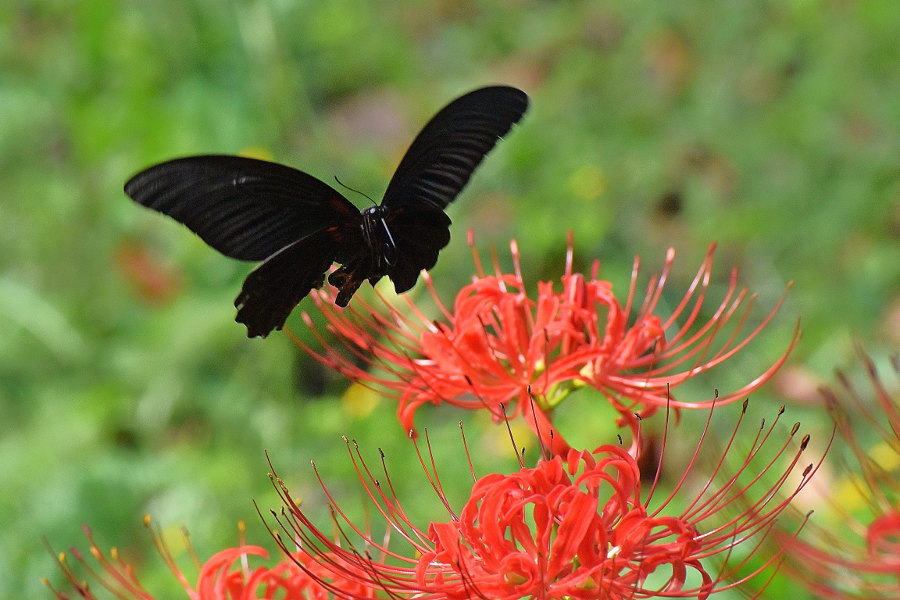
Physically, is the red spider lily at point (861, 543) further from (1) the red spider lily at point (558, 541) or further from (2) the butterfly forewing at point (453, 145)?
(2) the butterfly forewing at point (453, 145)

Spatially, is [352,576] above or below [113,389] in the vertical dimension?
below

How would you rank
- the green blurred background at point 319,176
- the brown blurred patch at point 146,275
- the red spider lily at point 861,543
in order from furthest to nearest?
the brown blurred patch at point 146,275 < the green blurred background at point 319,176 < the red spider lily at point 861,543

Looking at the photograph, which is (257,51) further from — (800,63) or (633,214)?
(800,63)

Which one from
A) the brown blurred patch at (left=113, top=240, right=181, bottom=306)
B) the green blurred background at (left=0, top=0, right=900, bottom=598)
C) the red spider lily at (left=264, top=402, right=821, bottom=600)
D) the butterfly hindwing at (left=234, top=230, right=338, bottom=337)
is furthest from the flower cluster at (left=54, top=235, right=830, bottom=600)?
the brown blurred patch at (left=113, top=240, right=181, bottom=306)

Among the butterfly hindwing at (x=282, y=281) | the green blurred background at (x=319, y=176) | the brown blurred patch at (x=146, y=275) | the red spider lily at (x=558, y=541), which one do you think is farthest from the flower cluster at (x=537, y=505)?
the brown blurred patch at (x=146, y=275)

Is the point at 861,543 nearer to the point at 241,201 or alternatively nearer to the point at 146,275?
the point at 241,201

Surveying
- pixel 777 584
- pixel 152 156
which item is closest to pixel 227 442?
pixel 152 156
